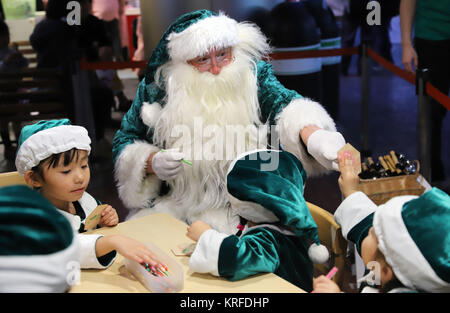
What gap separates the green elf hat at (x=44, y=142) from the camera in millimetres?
1658

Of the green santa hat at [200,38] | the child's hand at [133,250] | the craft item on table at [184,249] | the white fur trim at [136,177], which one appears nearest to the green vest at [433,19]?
the green santa hat at [200,38]

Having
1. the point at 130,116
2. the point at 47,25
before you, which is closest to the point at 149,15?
the point at 47,25

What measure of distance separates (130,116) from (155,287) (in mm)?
1085

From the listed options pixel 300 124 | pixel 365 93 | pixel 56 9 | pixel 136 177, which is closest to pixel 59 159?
pixel 136 177

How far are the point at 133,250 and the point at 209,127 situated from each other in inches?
30.9

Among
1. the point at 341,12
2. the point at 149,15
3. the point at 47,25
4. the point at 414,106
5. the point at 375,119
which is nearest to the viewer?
the point at 149,15

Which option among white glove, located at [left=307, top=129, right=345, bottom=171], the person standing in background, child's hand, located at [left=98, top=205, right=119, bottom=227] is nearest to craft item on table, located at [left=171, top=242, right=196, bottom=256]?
child's hand, located at [left=98, top=205, right=119, bottom=227]

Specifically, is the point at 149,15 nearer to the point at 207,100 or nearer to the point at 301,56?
the point at 301,56

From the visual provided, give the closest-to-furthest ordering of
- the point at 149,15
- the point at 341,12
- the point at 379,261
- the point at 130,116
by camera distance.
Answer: the point at 379,261
the point at 130,116
the point at 149,15
the point at 341,12

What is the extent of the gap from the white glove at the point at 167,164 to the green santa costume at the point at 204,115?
67 millimetres

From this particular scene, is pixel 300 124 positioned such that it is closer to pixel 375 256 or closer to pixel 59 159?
pixel 375 256

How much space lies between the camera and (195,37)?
200 centimetres

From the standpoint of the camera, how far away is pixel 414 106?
5.51m

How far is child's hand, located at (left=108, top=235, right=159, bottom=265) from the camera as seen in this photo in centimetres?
137
